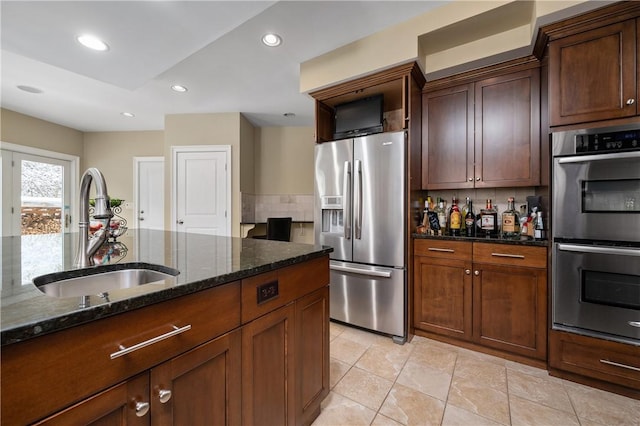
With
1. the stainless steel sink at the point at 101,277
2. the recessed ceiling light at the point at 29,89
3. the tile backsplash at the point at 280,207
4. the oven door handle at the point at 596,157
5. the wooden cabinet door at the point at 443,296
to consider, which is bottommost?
the wooden cabinet door at the point at 443,296

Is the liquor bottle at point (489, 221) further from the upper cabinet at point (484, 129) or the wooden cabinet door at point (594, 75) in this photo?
the wooden cabinet door at point (594, 75)

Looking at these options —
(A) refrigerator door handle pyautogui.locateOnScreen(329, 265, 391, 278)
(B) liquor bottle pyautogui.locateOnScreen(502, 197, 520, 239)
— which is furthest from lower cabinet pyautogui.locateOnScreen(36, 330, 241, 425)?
(B) liquor bottle pyautogui.locateOnScreen(502, 197, 520, 239)

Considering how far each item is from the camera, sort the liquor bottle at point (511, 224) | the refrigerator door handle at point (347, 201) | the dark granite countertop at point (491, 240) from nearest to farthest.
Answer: the dark granite countertop at point (491, 240), the liquor bottle at point (511, 224), the refrigerator door handle at point (347, 201)

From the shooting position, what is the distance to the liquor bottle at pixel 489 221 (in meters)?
2.31

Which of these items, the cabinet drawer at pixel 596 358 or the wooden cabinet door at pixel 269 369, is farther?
the cabinet drawer at pixel 596 358

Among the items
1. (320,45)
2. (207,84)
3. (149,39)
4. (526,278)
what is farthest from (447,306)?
(207,84)

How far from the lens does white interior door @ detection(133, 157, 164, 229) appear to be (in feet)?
16.5

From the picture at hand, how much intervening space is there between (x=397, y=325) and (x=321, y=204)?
129 centimetres

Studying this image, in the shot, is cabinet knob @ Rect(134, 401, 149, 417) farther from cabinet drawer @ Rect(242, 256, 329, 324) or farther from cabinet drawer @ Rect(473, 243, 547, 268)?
cabinet drawer @ Rect(473, 243, 547, 268)

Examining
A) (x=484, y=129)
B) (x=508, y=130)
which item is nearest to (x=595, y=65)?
(x=508, y=130)

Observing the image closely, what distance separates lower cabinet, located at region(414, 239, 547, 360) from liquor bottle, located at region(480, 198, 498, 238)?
34 cm

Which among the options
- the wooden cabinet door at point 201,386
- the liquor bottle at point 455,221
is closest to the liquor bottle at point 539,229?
the liquor bottle at point 455,221

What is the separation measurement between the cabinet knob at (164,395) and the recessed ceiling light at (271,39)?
2482 millimetres

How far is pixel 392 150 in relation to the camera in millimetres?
2281
